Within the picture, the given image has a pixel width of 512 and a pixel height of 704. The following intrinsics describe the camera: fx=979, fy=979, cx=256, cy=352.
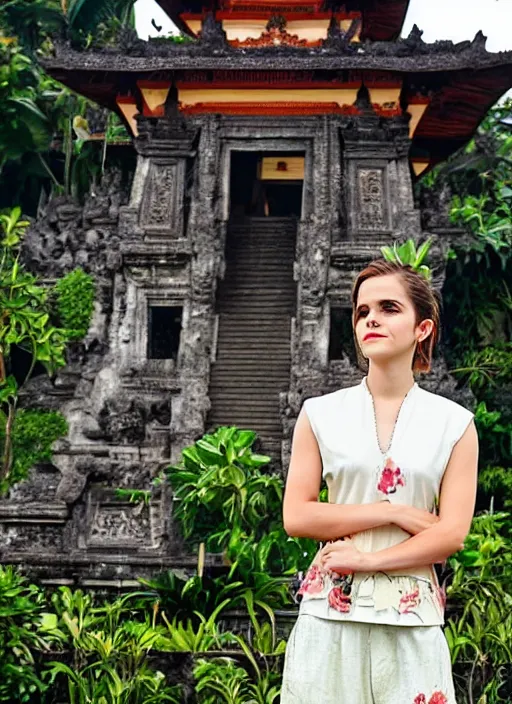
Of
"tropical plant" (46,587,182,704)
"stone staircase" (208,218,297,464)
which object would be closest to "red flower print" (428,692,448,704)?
"tropical plant" (46,587,182,704)

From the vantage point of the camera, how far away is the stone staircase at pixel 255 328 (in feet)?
44.0

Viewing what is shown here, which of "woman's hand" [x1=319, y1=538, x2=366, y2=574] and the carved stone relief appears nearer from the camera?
"woman's hand" [x1=319, y1=538, x2=366, y2=574]

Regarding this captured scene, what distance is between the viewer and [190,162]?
15.5 meters

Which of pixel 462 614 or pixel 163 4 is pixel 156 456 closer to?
pixel 462 614

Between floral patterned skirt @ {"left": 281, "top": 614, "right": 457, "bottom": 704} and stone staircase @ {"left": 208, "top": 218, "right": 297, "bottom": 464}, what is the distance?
32.6ft

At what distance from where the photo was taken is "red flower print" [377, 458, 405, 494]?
114 inches

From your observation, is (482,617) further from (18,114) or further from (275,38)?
(18,114)

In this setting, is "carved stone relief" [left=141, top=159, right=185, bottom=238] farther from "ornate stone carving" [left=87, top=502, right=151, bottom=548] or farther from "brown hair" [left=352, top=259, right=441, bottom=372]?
"brown hair" [left=352, top=259, right=441, bottom=372]

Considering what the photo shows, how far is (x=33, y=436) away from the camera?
1456cm

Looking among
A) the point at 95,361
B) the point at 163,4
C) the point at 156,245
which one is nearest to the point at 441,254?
the point at 156,245

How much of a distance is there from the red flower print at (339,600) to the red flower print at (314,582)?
0.04 meters

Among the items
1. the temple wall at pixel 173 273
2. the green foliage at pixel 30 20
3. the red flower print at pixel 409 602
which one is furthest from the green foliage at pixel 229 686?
the green foliage at pixel 30 20

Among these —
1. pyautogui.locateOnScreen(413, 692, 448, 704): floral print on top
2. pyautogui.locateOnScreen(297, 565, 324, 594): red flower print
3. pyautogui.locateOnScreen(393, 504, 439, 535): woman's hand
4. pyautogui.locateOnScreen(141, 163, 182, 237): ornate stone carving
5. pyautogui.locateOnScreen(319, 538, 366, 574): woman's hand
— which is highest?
pyautogui.locateOnScreen(141, 163, 182, 237): ornate stone carving

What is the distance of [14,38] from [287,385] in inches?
467
